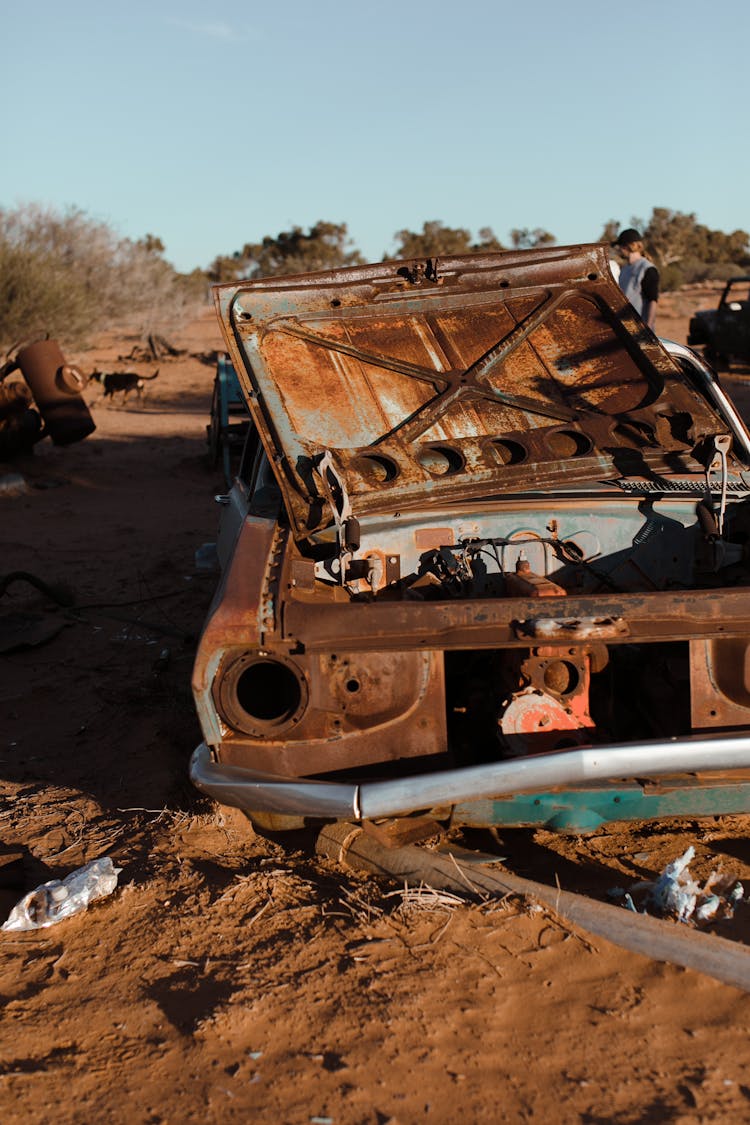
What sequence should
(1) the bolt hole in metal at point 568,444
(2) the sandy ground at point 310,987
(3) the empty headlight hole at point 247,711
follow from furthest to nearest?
(1) the bolt hole in metal at point 568,444, (3) the empty headlight hole at point 247,711, (2) the sandy ground at point 310,987

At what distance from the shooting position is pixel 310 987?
9.25ft

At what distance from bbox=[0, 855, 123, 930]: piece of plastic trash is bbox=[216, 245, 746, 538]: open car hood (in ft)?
4.44

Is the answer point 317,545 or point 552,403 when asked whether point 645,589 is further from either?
point 317,545

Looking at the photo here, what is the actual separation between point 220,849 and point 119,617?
3374mm

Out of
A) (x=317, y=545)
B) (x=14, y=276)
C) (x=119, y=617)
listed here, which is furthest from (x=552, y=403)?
(x=14, y=276)

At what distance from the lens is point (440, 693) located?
11.1 feet

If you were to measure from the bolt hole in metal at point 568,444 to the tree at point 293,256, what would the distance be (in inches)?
1340

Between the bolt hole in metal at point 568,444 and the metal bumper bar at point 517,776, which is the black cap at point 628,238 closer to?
the bolt hole in metal at point 568,444

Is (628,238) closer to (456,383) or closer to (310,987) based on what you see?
(456,383)

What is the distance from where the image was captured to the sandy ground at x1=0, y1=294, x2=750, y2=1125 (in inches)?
94.3

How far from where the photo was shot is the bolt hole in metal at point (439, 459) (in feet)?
14.3

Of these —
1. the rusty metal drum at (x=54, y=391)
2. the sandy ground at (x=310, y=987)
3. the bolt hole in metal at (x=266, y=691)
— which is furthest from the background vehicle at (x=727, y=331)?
the bolt hole in metal at (x=266, y=691)

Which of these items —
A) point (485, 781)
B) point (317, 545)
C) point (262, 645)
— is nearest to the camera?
point (485, 781)

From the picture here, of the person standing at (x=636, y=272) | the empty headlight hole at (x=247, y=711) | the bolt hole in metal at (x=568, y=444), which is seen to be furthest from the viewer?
the person standing at (x=636, y=272)
